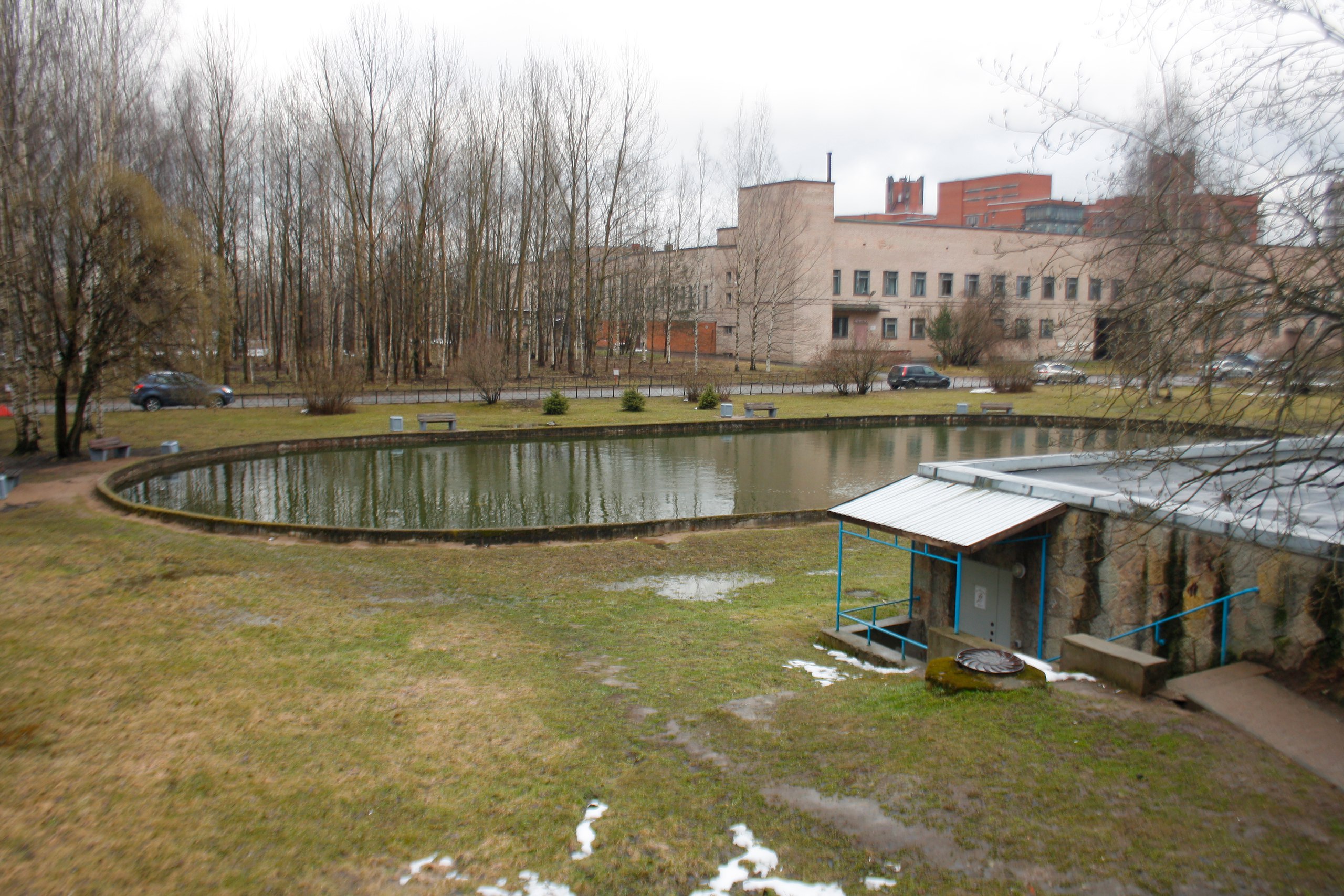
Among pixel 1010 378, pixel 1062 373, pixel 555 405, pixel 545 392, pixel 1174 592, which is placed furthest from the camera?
pixel 1010 378

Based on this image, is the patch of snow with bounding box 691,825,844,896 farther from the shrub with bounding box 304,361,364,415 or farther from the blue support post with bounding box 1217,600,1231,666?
the shrub with bounding box 304,361,364,415

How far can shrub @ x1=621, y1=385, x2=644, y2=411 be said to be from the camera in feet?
114

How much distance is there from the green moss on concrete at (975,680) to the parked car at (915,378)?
40339 mm

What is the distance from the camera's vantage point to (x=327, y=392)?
1283 inches

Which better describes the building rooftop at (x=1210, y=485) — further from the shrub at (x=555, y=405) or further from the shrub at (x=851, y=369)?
the shrub at (x=851, y=369)

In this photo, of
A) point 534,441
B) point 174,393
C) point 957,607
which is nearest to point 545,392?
point 534,441

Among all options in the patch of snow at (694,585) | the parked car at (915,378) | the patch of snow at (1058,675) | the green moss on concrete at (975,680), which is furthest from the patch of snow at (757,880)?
the parked car at (915,378)

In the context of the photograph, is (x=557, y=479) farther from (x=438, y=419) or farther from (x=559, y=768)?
(x=559, y=768)

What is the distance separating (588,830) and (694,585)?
7.39 m

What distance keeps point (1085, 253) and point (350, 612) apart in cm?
884

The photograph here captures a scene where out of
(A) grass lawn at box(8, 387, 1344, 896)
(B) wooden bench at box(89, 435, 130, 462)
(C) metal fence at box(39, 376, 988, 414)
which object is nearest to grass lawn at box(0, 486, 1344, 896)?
(A) grass lawn at box(8, 387, 1344, 896)

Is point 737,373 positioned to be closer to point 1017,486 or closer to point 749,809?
point 1017,486

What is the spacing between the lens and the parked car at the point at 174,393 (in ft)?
109

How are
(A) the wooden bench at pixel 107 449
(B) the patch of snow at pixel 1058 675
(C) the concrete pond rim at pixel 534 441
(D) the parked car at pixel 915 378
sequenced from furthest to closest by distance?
(D) the parked car at pixel 915 378
(A) the wooden bench at pixel 107 449
(C) the concrete pond rim at pixel 534 441
(B) the patch of snow at pixel 1058 675
